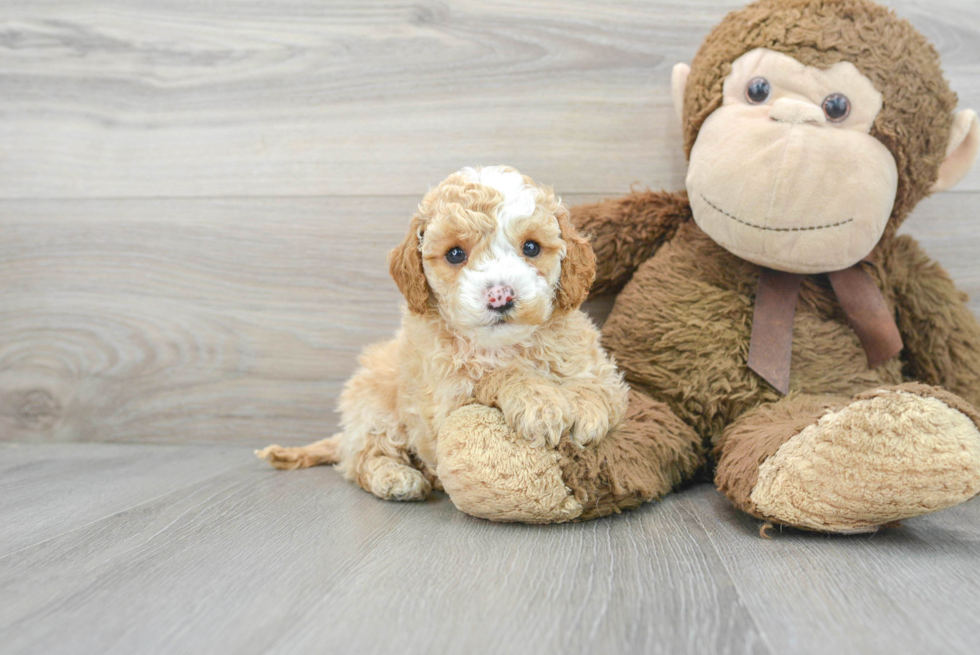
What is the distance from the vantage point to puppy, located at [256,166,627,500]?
2.54 feet

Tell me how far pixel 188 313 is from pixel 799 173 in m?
1.06

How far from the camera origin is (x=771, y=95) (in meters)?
0.92

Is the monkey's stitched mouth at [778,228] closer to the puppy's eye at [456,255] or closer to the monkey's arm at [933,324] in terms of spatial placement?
the monkey's arm at [933,324]

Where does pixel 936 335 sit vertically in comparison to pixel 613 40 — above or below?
below

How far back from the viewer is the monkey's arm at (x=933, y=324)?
978 millimetres

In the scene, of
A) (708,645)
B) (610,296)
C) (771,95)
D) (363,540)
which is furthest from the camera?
(610,296)

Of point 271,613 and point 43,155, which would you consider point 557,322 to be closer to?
point 271,613

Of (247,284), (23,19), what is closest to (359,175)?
(247,284)

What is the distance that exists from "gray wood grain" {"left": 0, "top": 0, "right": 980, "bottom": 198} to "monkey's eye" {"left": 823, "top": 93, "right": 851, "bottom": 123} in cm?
30

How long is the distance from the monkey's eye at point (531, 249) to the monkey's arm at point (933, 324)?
0.57 m

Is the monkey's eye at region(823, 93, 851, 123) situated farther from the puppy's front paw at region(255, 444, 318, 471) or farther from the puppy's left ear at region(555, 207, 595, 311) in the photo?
the puppy's front paw at region(255, 444, 318, 471)

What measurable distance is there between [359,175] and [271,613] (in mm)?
826

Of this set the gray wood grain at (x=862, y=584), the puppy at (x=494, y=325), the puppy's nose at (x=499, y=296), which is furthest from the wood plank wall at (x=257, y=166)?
the gray wood grain at (x=862, y=584)

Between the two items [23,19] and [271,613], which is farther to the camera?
[23,19]
